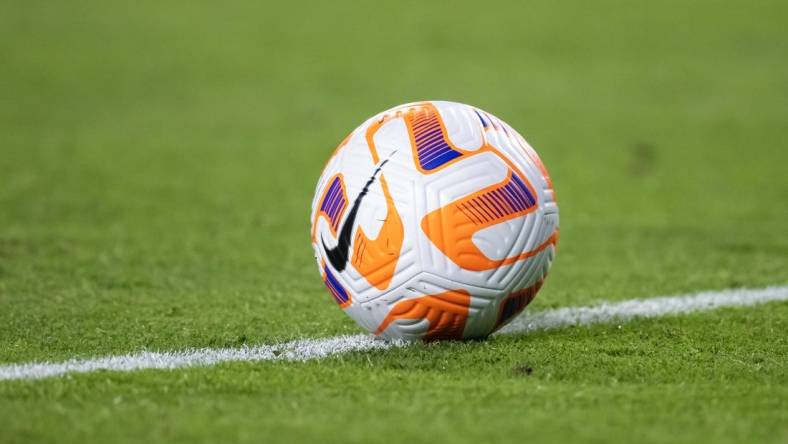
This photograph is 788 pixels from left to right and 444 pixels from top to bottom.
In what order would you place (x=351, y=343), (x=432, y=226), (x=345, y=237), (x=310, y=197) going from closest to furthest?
(x=432, y=226) < (x=345, y=237) < (x=351, y=343) < (x=310, y=197)

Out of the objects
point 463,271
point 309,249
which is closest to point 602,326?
point 463,271

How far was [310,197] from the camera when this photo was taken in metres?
10.9

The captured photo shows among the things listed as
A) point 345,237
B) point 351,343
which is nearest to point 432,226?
point 345,237

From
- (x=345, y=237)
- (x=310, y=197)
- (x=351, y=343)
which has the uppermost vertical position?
(x=345, y=237)

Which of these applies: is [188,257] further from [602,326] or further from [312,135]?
[312,135]

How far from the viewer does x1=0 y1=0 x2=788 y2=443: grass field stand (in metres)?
3.96

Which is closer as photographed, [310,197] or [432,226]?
[432,226]

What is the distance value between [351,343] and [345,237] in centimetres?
60

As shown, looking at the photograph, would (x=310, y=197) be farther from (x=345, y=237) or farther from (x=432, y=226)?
(x=432, y=226)

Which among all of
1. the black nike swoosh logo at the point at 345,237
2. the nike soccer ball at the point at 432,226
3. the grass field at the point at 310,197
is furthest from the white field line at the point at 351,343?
the black nike swoosh logo at the point at 345,237

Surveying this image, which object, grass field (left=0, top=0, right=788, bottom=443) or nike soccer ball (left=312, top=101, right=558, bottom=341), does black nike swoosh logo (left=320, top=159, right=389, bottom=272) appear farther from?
grass field (left=0, top=0, right=788, bottom=443)

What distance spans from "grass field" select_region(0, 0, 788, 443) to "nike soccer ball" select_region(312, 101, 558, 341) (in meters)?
0.21

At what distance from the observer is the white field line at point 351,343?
4575mm

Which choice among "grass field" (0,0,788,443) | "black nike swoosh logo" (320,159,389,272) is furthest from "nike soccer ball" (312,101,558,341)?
"grass field" (0,0,788,443)
